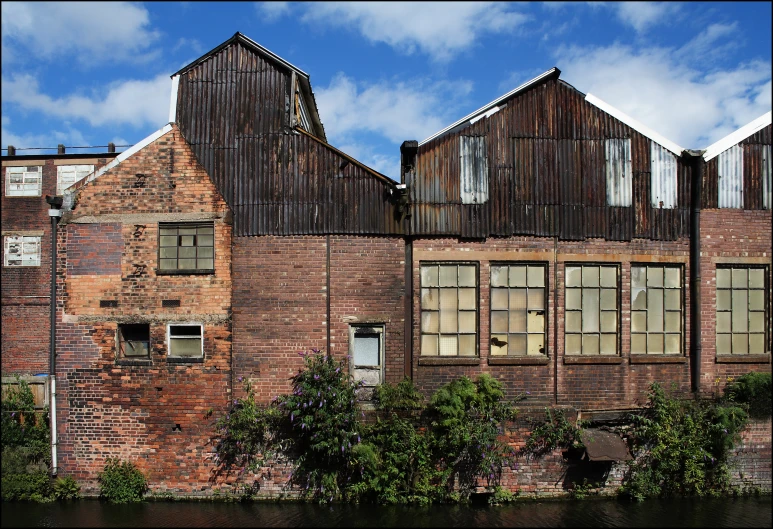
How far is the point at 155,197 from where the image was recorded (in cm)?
1068

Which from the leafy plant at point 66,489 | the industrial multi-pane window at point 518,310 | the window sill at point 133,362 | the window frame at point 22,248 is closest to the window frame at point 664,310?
the industrial multi-pane window at point 518,310

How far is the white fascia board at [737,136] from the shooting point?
11102 millimetres

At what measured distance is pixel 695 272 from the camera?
11.0m

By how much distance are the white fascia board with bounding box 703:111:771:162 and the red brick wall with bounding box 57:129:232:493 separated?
433 inches

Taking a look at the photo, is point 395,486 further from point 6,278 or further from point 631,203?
point 6,278

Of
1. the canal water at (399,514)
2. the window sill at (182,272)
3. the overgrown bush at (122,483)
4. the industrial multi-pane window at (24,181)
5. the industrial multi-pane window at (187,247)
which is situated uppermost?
the industrial multi-pane window at (24,181)

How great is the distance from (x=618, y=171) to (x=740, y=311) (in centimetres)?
430

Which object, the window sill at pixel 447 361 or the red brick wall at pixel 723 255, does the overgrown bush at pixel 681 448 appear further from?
the window sill at pixel 447 361

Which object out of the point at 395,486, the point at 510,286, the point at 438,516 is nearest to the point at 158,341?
the point at 395,486

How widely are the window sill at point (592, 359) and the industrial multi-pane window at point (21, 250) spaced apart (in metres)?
18.2

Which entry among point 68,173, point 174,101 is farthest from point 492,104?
point 68,173

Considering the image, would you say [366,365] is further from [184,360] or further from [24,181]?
[24,181]

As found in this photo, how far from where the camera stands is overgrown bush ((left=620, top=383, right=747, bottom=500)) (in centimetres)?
1016

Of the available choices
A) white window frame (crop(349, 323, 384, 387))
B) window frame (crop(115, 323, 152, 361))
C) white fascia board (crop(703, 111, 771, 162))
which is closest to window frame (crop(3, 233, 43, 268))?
window frame (crop(115, 323, 152, 361))
